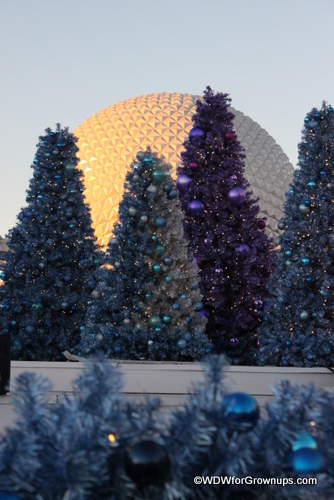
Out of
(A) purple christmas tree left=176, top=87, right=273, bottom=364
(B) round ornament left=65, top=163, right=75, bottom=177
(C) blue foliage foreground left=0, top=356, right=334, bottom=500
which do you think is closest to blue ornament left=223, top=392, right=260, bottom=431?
(C) blue foliage foreground left=0, top=356, right=334, bottom=500

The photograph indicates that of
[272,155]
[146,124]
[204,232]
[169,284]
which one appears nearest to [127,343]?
[169,284]

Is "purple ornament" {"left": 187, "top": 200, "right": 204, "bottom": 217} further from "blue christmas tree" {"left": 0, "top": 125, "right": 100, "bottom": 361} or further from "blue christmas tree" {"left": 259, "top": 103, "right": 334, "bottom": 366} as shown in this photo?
"blue christmas tree" {"left": 259, "top": 103, "right": 334, "bottom": 366}

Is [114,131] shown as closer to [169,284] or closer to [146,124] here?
[146,124]

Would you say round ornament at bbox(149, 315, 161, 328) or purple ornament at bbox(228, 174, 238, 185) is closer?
round ornament at bbox(149, 315, 161, 328)

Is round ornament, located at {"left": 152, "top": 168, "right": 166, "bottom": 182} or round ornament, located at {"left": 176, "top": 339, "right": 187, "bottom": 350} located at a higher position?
round ornament, located at {"left": 152, "top": 168, "right": 166, "bottom": 182}

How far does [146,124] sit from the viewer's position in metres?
16.8

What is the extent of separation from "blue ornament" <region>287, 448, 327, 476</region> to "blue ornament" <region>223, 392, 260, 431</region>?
0.09m

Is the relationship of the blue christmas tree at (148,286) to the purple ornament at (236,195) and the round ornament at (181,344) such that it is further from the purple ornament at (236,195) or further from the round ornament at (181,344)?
the purple ornament at (236,195)

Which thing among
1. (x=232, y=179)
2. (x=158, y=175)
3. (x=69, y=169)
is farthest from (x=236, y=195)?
(x=69, y=169)

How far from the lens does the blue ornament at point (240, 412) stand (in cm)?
101

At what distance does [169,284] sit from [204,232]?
270 centimetres

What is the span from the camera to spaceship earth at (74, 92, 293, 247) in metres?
16.3

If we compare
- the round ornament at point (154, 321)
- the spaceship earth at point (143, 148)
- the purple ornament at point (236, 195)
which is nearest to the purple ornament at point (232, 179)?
the purple ornament at point (236, 195)

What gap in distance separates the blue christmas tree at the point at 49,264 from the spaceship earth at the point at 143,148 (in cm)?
556
